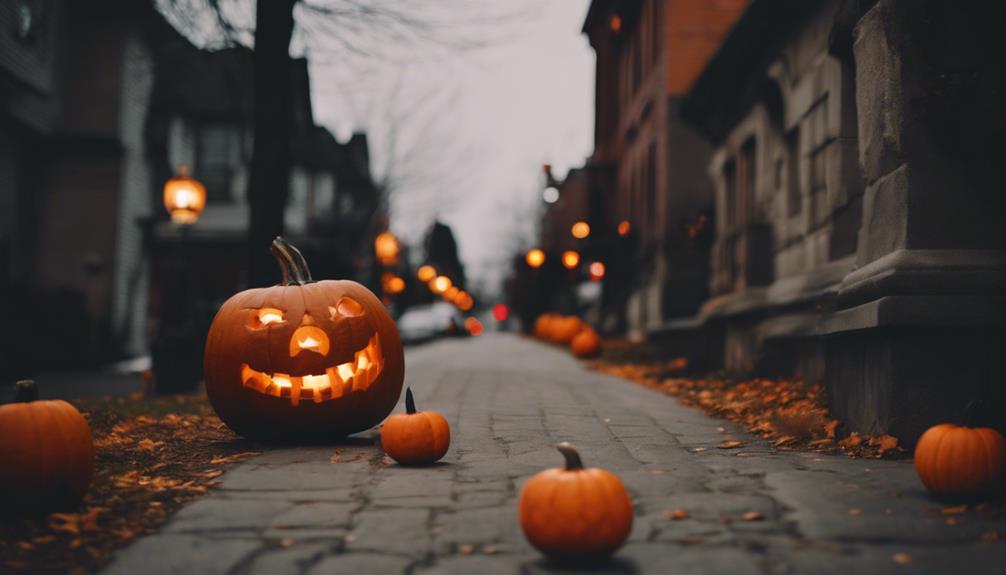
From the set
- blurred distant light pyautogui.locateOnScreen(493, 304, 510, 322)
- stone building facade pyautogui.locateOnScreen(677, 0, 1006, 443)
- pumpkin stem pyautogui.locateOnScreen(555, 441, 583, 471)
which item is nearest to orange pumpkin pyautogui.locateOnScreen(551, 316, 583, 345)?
stone building facade pyautogui.locateOnScreen(677, 0, 1006, 443)

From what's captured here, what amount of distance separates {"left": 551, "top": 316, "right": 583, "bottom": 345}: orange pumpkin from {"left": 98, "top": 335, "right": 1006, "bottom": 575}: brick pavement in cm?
1983

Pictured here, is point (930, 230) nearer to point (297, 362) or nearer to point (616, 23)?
point (297, 362)

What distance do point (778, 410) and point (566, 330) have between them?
1955 cm

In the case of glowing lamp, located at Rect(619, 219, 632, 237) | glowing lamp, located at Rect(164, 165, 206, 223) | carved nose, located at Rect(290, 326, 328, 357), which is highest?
glowing lamp, located at Rect(619, 219, 632, 237)

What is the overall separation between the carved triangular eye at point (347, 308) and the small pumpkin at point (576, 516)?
306cm

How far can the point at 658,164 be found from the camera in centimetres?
2202

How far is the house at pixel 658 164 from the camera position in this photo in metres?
20.5

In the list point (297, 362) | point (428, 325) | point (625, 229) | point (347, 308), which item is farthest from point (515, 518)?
point (428, 325)

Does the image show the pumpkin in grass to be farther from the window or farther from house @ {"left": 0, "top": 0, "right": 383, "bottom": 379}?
the window

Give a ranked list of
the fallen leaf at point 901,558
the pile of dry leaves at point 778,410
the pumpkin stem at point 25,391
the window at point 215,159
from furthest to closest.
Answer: the window at point 215,159 < the pile of dry leaves at point 778,410 < the pumpkin stem at point 25,391 < the fallen leaf at point 901,558

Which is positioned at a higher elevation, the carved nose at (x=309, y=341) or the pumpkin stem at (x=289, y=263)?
the pumpkin stem at (x=289, y=263)

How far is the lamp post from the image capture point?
11781mm

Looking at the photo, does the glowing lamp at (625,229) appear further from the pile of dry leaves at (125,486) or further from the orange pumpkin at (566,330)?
the pile of dry leaves at (125,486)

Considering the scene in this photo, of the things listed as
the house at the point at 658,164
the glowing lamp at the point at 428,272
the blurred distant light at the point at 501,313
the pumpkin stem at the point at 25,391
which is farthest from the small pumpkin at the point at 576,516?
the blurred distant light at the point at 501,313
